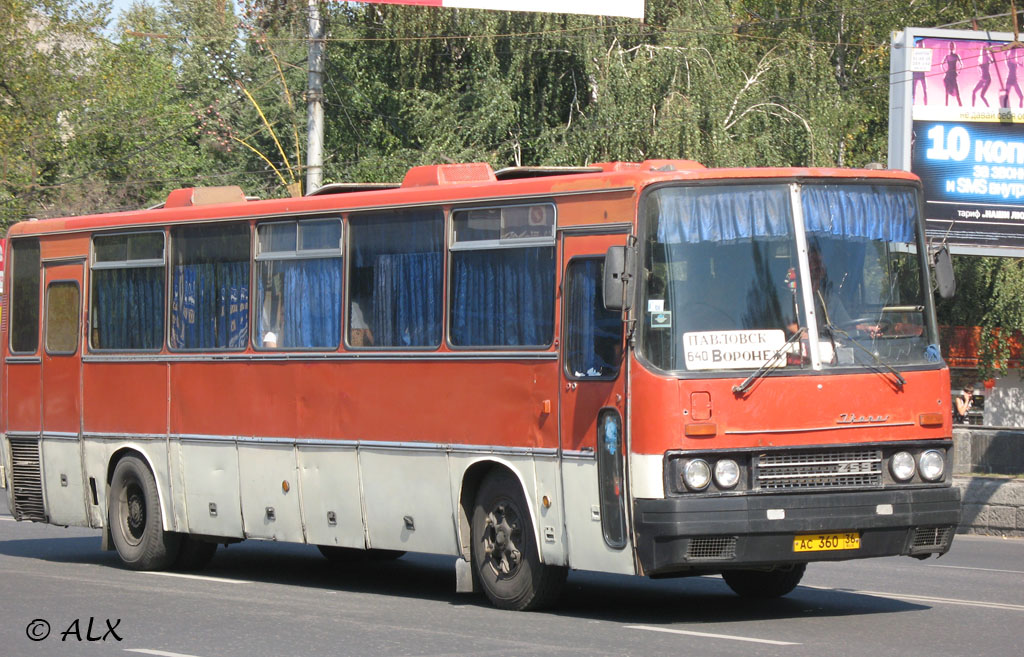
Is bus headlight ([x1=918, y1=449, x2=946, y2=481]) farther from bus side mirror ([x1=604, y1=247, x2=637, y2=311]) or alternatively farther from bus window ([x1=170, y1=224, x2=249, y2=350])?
bus window ([x1=170, y1=224, x2=249, y2=350])

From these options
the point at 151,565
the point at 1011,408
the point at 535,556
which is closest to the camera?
the point at 535,556

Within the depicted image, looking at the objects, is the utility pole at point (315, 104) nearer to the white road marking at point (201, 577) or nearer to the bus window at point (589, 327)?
the white road marking at point (201, 577)

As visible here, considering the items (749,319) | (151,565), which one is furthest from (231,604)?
(749,319)

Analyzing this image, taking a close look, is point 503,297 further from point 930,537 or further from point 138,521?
point 138,521

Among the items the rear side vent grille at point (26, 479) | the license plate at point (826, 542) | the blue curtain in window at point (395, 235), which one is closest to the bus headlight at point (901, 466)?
the license plate at point (826, 542)

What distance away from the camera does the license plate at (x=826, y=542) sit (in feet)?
33.3

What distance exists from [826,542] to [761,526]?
510 mm

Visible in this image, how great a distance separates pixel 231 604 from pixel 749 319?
4.45 m

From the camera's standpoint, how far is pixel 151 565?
15.0 meters

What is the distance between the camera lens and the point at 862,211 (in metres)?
10.8

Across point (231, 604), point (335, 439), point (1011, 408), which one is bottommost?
point (1011, 408)

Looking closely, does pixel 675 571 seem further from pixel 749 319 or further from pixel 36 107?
pixel 36 107

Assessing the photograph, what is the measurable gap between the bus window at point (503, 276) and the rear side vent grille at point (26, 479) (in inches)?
244

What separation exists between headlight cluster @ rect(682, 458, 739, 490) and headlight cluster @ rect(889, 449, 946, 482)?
114 centimetres
